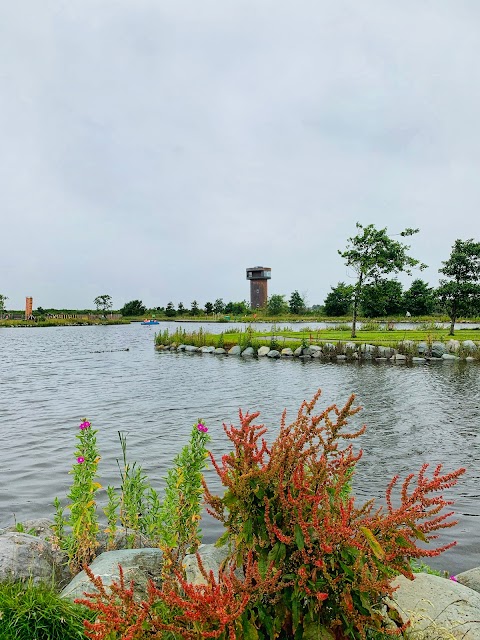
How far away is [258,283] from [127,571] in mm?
127343

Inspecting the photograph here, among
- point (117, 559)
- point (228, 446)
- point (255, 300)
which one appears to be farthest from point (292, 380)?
point (255, 300)

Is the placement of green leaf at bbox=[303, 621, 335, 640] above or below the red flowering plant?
below

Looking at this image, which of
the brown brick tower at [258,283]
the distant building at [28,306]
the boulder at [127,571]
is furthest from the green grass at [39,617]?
the brown brick tower at [258,283]

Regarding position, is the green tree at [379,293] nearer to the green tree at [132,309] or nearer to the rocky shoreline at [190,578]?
the rocky shoreline at [190,578]

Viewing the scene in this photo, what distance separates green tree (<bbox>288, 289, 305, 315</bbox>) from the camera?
83500mm

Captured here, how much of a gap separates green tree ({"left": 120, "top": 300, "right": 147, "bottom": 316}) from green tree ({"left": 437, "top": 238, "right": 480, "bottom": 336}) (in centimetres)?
7629

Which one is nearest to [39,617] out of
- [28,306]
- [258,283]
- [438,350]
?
[438,350]

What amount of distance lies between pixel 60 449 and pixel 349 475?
7.23 meters

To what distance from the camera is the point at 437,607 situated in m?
2.97

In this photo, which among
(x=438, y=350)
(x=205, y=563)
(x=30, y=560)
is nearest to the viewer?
(x=205, y=563)

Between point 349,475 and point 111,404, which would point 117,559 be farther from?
point 111,404

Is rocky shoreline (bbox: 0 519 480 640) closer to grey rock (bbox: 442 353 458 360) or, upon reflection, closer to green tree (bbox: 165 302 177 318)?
grey rock (bbox: 442 353 458 360)

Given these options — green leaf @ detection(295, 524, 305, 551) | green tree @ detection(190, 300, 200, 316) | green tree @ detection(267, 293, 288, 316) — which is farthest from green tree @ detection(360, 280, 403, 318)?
green tree @ detection(190, 300, 200, 316)

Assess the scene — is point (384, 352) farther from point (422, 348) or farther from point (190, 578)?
point (190, 578)
